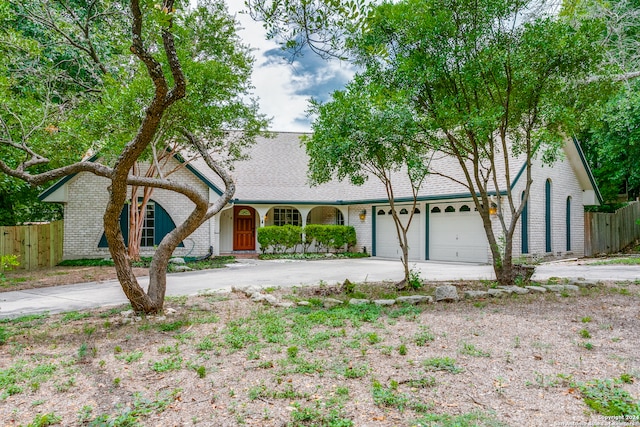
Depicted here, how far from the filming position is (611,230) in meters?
18.2

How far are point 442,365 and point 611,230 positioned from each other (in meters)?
18.7

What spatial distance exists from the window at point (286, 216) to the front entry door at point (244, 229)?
112 centimetres

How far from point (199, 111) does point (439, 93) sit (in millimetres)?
4617

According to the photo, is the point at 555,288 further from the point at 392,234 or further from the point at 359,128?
the point at 392,234

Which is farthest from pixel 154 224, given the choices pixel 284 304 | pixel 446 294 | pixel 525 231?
pixel 525 231

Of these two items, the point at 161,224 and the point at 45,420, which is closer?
the point at 45,420

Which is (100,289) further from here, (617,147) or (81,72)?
(617,147)

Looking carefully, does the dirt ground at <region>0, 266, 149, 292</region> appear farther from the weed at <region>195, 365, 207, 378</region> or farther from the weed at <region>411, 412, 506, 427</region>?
the weed at <region>411, 412, 506, 427</region>

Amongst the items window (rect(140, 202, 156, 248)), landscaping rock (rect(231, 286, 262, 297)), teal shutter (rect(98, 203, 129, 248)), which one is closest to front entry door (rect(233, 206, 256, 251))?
window (rect(140, 202, 156, 248))

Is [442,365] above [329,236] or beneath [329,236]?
beneath

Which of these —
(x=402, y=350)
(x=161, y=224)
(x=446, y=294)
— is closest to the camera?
(x=402, y=350)

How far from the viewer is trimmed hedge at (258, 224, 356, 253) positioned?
1722 centimetres

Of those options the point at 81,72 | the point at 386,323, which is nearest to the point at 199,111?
the point at 386,323

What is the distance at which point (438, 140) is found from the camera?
7.70 meters
